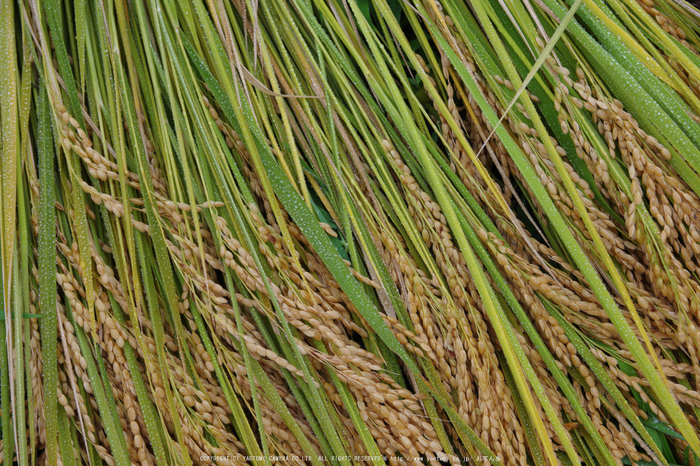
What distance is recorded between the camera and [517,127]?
0.84 m

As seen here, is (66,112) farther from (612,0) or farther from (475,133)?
(612,0)

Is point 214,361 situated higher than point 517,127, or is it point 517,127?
point 517,127

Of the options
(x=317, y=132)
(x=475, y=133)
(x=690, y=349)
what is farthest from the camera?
(x=475, y=133)

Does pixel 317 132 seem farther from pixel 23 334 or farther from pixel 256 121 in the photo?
pixel 23 334

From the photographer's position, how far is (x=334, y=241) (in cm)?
95

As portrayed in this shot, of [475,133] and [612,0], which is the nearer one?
[612,0]

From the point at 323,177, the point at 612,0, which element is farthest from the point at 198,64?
the point at 612,0

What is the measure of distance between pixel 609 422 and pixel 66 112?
1197 mm

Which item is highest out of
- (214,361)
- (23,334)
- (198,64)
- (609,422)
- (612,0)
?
(612,0)

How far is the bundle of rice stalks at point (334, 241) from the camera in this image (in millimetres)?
783

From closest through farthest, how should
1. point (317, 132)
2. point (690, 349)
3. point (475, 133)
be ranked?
1. point (690, 349)
2. point (317, 132)
3. point (475, 133)

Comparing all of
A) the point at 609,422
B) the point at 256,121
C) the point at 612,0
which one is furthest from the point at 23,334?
the point at 612,0

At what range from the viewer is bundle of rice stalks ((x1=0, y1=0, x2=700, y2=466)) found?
0.78 metres

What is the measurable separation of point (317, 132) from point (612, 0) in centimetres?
63
